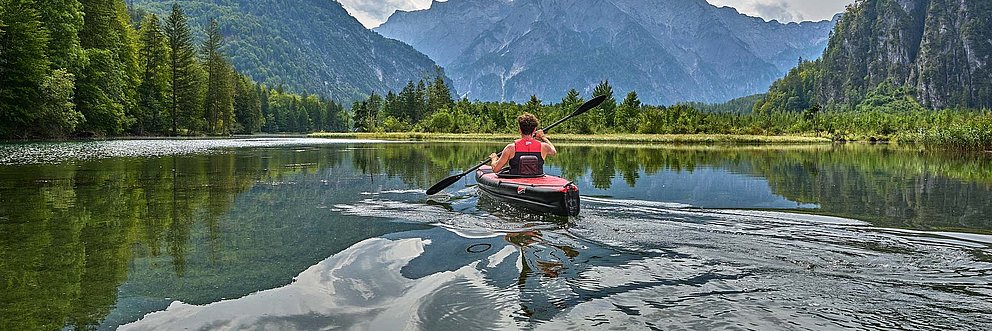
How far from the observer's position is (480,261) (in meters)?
8.27

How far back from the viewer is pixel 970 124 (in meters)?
48.1

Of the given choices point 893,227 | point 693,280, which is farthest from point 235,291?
point 893,227

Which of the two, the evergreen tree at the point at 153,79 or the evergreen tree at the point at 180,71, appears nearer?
the evergreen tree at the point at 153,79

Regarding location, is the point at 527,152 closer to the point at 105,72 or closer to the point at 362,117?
the point at 105,72

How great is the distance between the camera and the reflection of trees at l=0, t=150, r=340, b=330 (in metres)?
6.00

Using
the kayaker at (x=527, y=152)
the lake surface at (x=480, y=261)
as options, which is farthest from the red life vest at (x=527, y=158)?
the lake surface at (x=480, y=261)

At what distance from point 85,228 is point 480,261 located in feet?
22.2

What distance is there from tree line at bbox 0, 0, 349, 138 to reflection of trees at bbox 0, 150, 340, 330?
2391 cm

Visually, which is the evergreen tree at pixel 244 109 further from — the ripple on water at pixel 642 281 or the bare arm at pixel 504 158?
the ripple on water at pixel 642 281

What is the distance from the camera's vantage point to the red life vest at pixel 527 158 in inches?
543

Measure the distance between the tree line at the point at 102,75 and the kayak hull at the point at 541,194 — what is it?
39371 millimetres

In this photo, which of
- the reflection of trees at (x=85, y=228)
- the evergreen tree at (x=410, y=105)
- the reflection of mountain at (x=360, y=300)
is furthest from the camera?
the evergreen tree at (x=410, y=105)

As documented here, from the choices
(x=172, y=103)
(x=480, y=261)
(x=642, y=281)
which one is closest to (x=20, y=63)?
(x=172, y=103)

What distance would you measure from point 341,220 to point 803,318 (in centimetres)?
839
